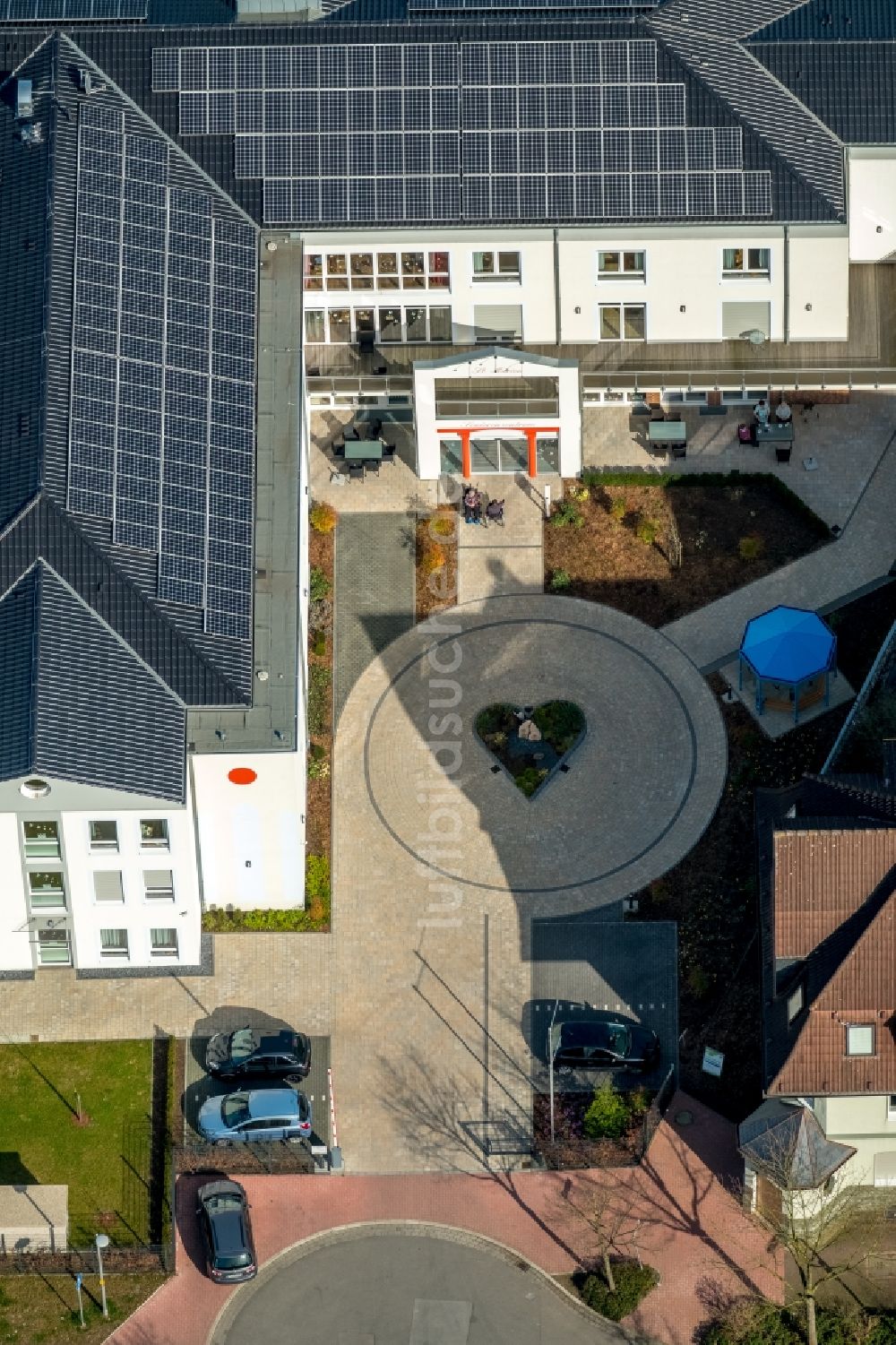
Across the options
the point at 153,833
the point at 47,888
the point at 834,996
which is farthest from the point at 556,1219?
the point at 47,888

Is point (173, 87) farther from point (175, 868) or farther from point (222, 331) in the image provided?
point (175, 868)

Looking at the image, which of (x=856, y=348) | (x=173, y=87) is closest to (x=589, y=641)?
(x=856, y=348)

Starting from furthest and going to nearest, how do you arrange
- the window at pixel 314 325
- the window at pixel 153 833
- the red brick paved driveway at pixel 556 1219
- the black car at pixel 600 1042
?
the window at pixel 314 325
the black car at pixel 600 1042
the window at pixel 153 833
the red brick paved driveway at pixel 556 1219

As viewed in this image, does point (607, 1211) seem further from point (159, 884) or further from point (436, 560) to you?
point (436, 560)

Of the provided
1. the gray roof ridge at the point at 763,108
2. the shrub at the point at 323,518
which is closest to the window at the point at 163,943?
the shrub at the point at 323,518

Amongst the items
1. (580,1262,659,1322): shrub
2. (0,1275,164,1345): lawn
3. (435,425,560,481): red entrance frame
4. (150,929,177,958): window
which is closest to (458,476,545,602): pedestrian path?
(435,425,560,481): red entrance frame

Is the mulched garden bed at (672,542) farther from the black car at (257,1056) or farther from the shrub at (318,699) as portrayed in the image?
the black car at (257,1056)
